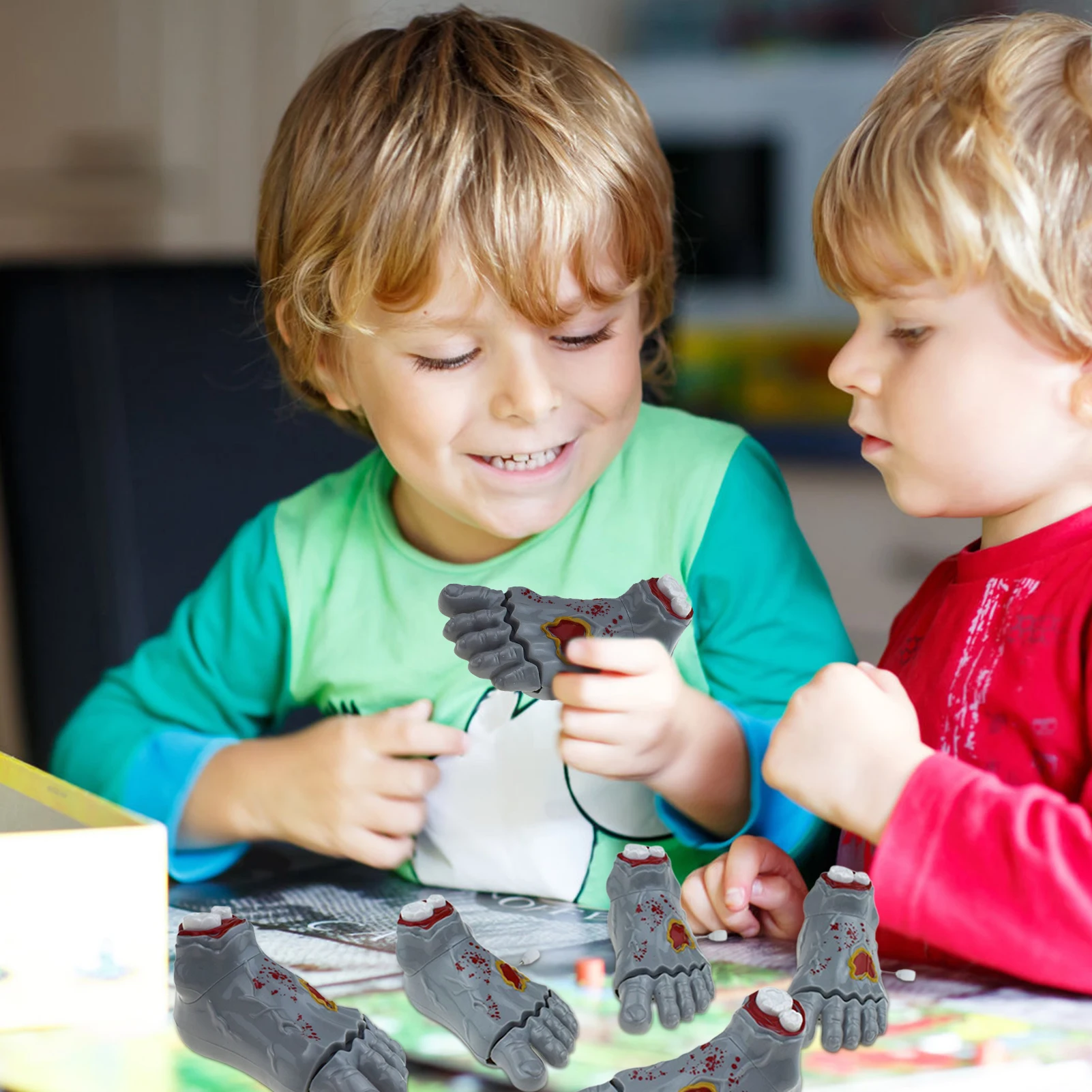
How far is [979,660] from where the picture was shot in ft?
2.21

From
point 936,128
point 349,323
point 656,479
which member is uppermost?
point 936,128

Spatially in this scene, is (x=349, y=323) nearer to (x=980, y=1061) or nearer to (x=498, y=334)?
(x=498, y=334)

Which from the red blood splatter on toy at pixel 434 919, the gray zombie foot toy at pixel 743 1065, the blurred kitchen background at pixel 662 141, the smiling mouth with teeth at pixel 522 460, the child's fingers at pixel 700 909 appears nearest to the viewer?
the gray zombie foot toy at pixel 743 1065

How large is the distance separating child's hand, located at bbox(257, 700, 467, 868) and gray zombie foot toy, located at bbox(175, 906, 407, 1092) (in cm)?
23

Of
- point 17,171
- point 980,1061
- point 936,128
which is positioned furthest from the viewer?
point 17,171

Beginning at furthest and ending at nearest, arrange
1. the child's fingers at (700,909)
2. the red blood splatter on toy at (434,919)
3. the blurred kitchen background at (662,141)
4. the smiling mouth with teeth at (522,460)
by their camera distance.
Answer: the blurred kitchen background at (662,141)
the smiling mouth with teeth at (522,460)
the child's fingers at (700,909)
the red blood splatter on toy at (434,919)

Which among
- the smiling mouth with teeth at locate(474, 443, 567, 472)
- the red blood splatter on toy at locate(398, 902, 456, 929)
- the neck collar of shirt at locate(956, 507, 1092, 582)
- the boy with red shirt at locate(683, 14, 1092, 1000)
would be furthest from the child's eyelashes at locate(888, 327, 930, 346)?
the red blood splatter on toy at locate(398, 902, 456, 929)

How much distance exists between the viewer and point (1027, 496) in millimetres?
667

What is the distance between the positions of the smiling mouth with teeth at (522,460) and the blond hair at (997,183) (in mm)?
222

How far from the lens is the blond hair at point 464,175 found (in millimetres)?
759

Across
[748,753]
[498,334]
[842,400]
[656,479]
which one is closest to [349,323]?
[498,334]

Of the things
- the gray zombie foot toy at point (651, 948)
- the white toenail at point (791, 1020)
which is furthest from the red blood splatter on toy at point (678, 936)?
the white toenail at point (791, 1020)

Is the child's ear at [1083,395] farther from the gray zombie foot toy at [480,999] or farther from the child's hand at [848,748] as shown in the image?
the gray zombie foot toy at [480,999]

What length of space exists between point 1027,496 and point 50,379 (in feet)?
3.62
